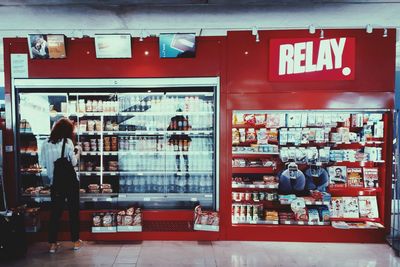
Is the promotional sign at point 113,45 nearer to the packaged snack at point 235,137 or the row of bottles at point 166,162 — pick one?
the row of bottles at point 166,162

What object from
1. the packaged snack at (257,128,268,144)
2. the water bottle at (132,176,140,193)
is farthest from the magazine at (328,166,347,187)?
the water bottle at (132,176,140,193)

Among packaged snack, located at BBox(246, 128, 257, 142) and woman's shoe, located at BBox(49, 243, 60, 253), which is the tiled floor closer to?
woman's shoe, located at BBox(49, 243, 60, 253)

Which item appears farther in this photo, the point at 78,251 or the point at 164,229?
the point at 164,229

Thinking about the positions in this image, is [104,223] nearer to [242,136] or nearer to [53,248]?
[53,248]

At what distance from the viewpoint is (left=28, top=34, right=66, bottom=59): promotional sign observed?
4.77 metres

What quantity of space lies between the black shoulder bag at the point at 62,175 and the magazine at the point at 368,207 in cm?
427

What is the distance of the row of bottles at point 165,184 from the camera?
5.40 m

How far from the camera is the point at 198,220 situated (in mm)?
4723

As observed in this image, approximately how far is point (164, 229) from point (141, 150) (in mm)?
1270

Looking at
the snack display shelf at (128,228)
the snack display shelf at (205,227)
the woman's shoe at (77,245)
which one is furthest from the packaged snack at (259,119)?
the woman's shoe at (77,245)

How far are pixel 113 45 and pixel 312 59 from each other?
2819 mm

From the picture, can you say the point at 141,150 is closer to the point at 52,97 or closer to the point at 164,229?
the point at 164,229

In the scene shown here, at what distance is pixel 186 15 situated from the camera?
4.89 m

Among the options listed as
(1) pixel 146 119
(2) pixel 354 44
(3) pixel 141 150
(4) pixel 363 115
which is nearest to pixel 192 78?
(1) pixel 146 119
